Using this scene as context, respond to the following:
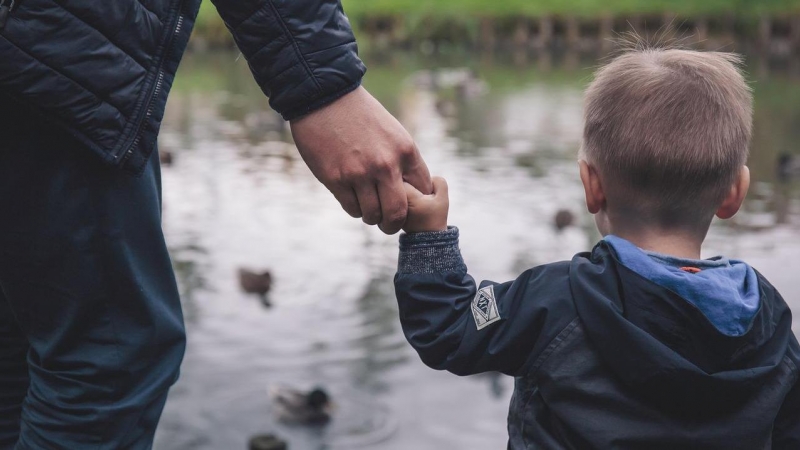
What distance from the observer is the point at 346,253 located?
5.71m

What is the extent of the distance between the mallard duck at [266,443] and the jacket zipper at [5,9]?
2118 mm

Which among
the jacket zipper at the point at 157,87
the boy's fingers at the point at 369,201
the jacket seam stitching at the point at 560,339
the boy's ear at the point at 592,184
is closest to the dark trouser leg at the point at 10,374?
the jacket zipper at the point at 157,87

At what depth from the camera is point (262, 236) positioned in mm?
6211

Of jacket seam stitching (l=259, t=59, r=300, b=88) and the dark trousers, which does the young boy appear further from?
the dark trousers

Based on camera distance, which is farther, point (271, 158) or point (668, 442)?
point (271, 158)

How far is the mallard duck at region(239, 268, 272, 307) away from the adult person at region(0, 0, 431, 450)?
303cm

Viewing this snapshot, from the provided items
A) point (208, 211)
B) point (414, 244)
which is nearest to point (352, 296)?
point (208, 211)

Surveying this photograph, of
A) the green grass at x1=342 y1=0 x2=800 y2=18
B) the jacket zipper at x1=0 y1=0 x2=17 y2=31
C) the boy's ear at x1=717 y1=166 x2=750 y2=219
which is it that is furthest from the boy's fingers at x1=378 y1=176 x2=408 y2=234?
the green grass at x1=342 y1=0 x2=800 y2=18

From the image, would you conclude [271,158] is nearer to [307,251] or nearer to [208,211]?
[208,211]

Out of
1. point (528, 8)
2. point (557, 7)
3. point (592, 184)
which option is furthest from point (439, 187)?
point (557, 7)

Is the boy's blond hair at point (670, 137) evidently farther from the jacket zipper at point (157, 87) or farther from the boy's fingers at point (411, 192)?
the jacket zipper at point (157, 87)

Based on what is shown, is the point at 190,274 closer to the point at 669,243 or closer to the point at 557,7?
the point at 669,243

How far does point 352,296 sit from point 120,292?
3.34 m

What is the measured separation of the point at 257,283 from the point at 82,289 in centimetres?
331
